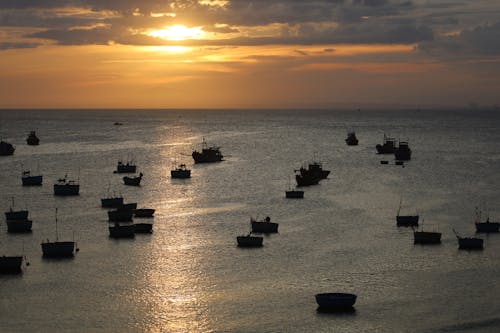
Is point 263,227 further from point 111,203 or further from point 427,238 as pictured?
point 111,203

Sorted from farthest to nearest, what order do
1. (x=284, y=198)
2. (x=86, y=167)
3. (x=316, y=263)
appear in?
(x=86, y=167) → (x=284, y=198) → (x=316, y=263)

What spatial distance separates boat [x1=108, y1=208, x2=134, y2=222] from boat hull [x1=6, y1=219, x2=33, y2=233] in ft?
37.1

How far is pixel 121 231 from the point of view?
91000 mm

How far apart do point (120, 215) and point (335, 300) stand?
46490 mm

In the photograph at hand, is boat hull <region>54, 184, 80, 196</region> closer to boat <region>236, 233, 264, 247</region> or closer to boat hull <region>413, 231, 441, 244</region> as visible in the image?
boat <region>236, 233, 264, 247</region>

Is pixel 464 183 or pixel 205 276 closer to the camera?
pixel 205 276

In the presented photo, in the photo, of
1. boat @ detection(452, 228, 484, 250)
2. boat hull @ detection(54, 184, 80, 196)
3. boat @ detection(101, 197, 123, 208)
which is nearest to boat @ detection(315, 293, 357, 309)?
boat @ detection(452, 228, 484, 250)

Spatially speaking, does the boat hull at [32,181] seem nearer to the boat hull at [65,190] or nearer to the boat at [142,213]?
the boat hull at [65,190]

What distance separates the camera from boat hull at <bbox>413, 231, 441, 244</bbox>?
87.1 m

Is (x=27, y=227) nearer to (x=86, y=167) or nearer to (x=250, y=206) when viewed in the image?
(x=250, y=206)

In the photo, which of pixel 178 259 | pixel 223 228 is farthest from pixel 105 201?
pixel 178 259

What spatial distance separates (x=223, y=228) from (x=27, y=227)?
81.7 ft

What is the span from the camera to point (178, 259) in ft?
265

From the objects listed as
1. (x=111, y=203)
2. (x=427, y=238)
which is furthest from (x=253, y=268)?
(x=111, y=203)
